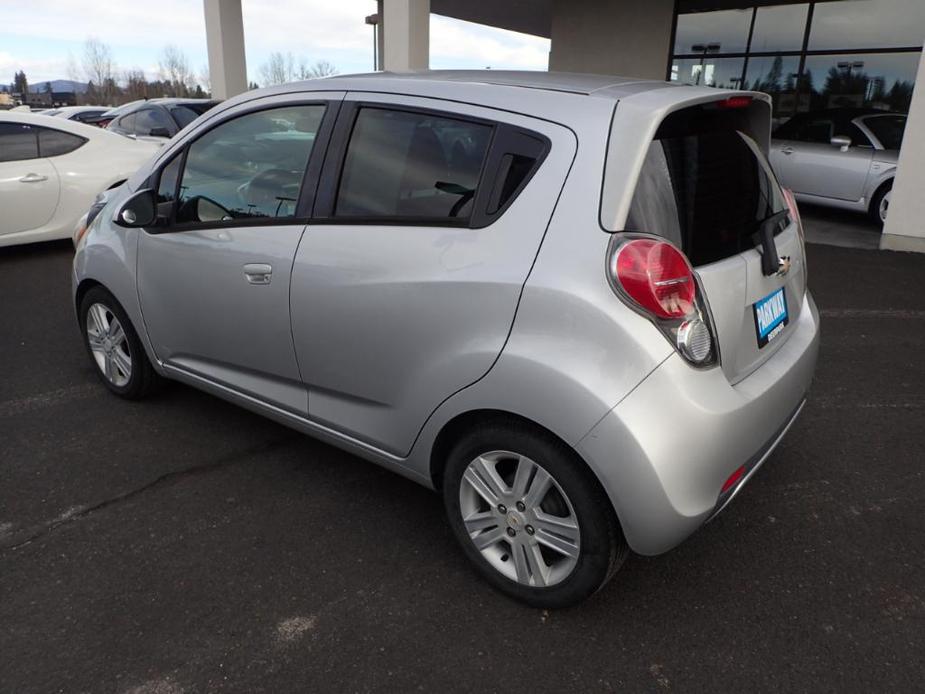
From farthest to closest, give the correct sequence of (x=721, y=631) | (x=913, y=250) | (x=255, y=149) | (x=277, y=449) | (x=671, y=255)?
(x=913, y=250)
(x=277, y=449)
(x=255, y=149)
(x=721, y=631)
(x=671, y=255)

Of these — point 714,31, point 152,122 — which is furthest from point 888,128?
point 152,122

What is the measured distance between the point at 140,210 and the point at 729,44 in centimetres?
1217

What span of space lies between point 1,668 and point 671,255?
2.30 m

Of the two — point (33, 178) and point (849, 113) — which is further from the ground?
point (849, 113)

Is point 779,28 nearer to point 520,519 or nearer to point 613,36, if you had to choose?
point 613,36

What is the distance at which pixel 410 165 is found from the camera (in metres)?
2.52

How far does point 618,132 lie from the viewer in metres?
2.10

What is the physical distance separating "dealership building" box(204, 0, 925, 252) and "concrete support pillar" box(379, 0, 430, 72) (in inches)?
0.5

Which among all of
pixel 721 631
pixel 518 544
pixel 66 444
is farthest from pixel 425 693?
pixel 66 444

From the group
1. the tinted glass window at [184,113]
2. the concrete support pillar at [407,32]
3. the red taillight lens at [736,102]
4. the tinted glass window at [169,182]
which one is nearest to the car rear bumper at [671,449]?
the red taillight lens at [736,102]

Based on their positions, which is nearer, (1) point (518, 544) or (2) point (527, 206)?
(2) point (527, 206)

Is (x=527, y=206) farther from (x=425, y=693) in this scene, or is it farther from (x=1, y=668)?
(x=1, y=668)

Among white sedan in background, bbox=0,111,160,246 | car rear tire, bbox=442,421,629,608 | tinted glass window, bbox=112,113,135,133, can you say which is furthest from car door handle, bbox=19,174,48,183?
car rear tire, bbox=442,421,629,608

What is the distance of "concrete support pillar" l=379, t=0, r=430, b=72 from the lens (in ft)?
31.9
